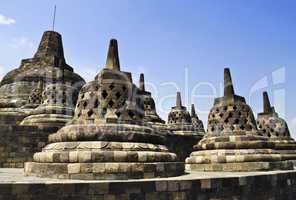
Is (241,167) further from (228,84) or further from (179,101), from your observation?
(179,101)

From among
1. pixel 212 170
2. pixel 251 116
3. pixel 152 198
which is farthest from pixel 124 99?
pixel 251 116

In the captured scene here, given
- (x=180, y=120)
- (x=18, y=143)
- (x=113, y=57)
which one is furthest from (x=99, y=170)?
(x=180, y=120)

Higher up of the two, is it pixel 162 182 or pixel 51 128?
pixel 51 128

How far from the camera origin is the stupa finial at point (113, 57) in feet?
24.0

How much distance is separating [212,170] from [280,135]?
21.2ft

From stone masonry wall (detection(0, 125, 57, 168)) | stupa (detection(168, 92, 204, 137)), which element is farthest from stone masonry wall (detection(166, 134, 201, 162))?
stone masonry wall (detection(0, 125, 57, 168))

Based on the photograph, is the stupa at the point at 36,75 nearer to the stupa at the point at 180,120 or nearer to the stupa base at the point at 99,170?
the stupa at the point at 180,120

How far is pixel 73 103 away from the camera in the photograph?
12.6 m

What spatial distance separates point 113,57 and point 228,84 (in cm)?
466

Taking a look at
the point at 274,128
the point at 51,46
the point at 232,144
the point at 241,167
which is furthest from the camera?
the point at 51,46

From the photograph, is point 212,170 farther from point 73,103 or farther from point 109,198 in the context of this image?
point 73,103

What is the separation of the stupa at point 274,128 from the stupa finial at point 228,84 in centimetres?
402

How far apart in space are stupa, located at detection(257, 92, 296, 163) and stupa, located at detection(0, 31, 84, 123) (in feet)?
33.4

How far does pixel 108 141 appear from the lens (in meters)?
6.15
